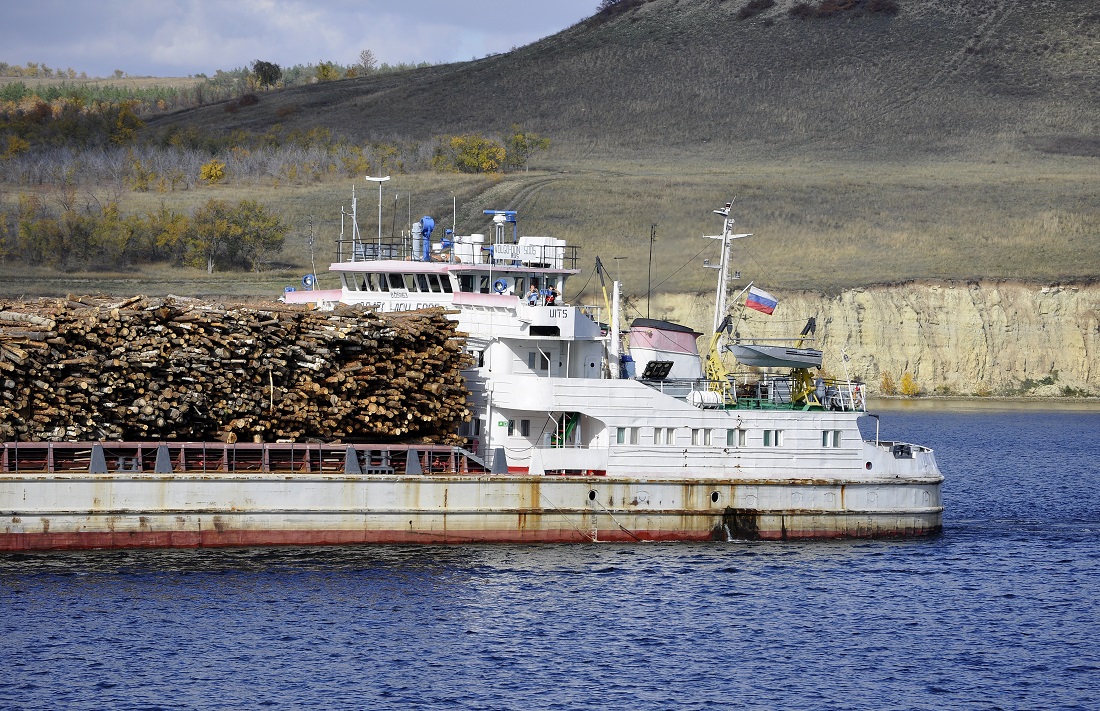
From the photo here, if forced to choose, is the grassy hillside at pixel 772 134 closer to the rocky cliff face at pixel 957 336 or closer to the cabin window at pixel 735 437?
the rocky cliff face at pixel 957 336

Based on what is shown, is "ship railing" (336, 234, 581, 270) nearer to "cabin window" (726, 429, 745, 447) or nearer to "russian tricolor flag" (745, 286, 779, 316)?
"russian tricolor flag" (745, 286, 779, 316)

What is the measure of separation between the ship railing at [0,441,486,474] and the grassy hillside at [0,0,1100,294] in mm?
45973

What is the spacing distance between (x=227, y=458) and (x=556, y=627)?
863 centimetres

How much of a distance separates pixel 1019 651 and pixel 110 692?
54.2 ft

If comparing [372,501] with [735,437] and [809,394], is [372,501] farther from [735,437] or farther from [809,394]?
[809,394]

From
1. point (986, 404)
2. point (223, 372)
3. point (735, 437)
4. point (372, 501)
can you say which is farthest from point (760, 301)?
point (986, 404)

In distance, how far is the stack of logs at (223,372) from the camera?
2952 centimetres

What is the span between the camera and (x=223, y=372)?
30.4 m

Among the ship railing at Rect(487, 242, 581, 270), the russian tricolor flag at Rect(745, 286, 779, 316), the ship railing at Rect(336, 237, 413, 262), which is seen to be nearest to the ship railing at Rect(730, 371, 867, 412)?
the russian tricolor flag at Rect(745, 286, 779, 316)

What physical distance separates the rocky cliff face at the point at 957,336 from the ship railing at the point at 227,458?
173 ft

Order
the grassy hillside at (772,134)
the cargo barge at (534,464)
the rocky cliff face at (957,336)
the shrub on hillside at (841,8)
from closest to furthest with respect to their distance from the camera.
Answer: the cargo barge at (534,464)
the rocky cliff face at (957,336)
the grassy hillside at (772,134)
the shrub on hillside at (841,8)

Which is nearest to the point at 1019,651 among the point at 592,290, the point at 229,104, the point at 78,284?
the point at 592,290

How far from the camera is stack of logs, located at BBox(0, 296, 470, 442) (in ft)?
96.8

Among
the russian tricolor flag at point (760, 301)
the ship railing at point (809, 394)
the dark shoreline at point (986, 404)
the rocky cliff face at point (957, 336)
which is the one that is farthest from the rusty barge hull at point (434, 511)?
the rocky cliff face at point (957, 336)
